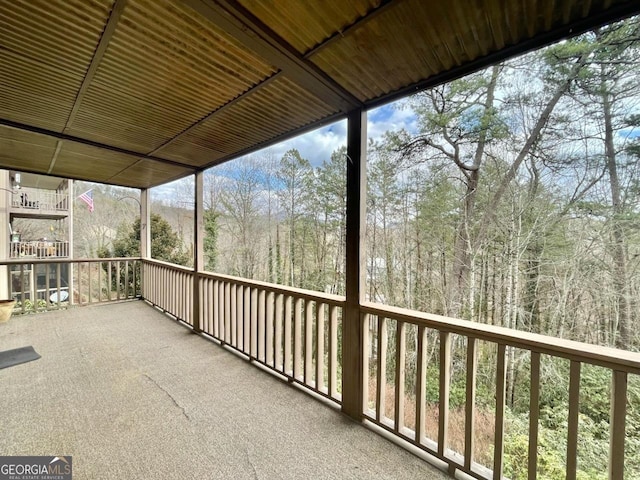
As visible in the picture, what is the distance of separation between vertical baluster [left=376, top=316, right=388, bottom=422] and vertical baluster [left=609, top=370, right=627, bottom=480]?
112cm

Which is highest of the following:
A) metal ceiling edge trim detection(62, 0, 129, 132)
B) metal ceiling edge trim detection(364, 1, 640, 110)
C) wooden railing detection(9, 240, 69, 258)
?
metal ceiling edge trim detection(62, 0, 129, 132)

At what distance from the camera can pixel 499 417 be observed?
145 centimetres

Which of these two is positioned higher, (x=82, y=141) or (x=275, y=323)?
(x=82, y=141)

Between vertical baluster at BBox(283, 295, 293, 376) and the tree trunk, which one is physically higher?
the tree trunk

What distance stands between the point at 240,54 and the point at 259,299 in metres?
2.21

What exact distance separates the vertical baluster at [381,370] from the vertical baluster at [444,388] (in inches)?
15.9

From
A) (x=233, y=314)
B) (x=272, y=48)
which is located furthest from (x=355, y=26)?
(x=233, y=314)

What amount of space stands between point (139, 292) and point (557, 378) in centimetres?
740

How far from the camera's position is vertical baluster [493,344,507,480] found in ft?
4.65

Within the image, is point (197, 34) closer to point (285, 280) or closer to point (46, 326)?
point (46, 326)

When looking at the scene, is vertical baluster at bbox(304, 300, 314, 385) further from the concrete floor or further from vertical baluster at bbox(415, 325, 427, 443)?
vertical baluster at bbox(415, 325, 427, 443)

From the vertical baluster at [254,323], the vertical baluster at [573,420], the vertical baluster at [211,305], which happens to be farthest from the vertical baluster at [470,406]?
the vertical baluster at [211,305]

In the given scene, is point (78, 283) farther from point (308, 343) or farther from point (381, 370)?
point (381, 370)

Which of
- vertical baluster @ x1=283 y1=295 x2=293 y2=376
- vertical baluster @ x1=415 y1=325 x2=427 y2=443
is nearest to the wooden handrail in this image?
vertical baluster @ x1=415 y1=325 x2=427 y2=443
